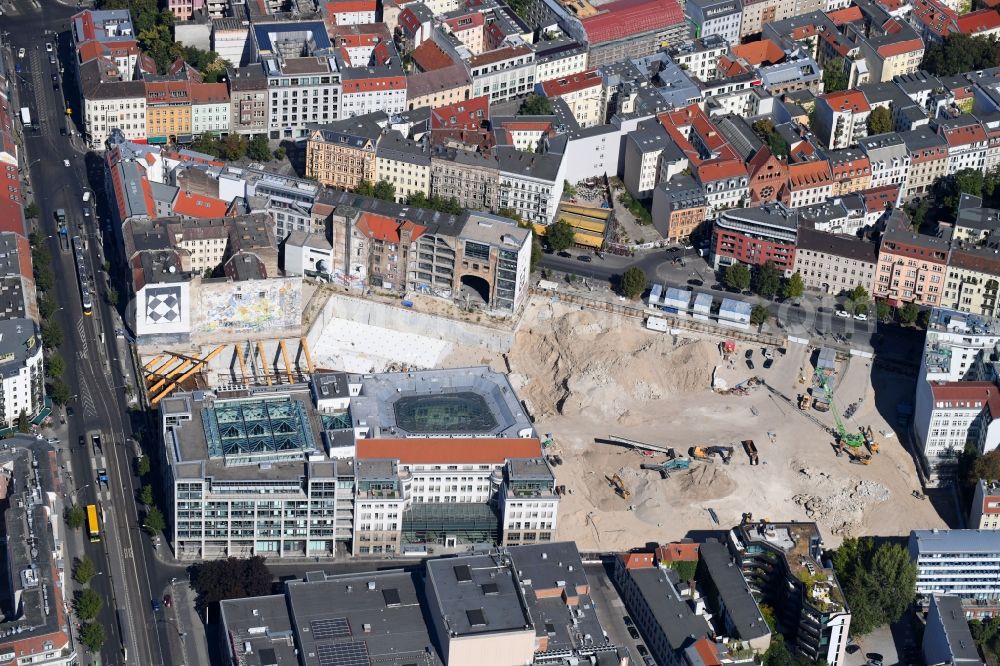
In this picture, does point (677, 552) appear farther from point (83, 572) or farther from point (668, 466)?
point (83, 572)

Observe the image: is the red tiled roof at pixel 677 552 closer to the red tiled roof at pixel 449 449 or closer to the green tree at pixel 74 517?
the red tiled roof at pixel 449 449

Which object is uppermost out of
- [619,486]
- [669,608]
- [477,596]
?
[477,596]

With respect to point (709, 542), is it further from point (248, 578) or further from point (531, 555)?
point (248, 578)

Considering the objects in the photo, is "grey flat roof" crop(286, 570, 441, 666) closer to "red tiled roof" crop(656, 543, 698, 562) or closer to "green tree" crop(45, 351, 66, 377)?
"red tiled roof" crop(656, 543, 698, 562)

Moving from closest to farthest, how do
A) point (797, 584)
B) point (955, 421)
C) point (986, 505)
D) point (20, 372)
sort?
point (797, 584)
point (986, 505)
point (20, 372)
point (955, 421)

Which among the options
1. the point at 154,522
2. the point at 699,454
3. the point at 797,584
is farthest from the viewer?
the point at 699,454

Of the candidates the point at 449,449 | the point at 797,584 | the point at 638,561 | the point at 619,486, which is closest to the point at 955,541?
the point at 797,584

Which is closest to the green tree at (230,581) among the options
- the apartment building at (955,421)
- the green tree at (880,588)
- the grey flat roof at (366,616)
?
the grey flat roof at (366,616)
